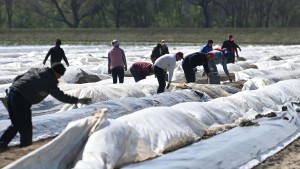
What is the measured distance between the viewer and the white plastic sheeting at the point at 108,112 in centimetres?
998

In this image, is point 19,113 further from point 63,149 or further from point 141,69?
point 141,69

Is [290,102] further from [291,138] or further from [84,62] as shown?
[84,62]

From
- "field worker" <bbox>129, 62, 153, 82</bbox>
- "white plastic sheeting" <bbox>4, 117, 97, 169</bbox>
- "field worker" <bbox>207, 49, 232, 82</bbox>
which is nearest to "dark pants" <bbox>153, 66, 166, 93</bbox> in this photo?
"field worker" <bbox>129, 62, 153, 82</bbox>

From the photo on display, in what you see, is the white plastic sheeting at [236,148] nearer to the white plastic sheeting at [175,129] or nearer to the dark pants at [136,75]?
the white plastic sheeting at [175,129]

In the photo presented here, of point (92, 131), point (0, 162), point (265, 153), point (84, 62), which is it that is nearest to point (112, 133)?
point (92, 131)

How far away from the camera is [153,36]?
57188 mm

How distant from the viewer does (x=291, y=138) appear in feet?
33.7

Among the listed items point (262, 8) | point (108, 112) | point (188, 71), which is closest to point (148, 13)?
point (262, 8)

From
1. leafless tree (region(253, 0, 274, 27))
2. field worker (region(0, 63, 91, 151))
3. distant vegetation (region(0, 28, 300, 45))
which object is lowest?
distant vegetation (region(0, 28, 300, 45))

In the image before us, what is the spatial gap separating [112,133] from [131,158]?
1.59ft

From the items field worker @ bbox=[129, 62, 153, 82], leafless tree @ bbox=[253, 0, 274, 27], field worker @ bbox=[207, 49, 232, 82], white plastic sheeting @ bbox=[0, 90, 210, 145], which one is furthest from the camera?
leafless tree @ bbox=[253, 0, 274, 27]

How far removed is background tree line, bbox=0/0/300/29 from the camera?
7219 centimetres

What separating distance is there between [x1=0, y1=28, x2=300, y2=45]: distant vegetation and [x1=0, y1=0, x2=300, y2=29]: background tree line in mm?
13958

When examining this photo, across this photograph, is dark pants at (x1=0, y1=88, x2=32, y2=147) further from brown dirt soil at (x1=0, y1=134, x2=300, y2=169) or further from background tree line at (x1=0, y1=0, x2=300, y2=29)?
background tree line at (x1=0, y1=0, x2=300, y2=29)
